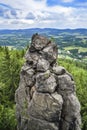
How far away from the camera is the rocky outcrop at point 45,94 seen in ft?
161

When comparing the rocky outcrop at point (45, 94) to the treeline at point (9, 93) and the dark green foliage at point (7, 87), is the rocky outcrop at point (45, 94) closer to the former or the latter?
the treeline at point (9, 93)

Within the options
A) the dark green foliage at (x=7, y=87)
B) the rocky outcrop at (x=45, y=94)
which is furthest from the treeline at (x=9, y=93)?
the rocky outcrop at (x=45, y=94)

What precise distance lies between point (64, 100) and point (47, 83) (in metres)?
3.85

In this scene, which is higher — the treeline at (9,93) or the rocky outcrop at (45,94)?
the rocky outcrop at (45,94)

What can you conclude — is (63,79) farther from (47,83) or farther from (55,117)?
(55,117)

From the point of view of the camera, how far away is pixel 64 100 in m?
50.1

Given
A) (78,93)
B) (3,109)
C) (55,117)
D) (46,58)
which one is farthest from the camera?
(78,93)

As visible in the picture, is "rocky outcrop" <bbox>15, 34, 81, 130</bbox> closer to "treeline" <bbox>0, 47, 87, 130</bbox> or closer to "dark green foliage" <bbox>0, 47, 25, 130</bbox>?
"treeline" <bbox>0, 47, 87, 130</bbox>

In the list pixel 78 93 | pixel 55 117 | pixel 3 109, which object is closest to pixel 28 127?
pixel 55 117

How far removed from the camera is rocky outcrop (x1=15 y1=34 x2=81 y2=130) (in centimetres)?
4903

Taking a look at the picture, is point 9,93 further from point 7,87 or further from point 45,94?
point 45,94

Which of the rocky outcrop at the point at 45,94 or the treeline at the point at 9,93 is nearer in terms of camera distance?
the rocky outcrop at the point at 45,94

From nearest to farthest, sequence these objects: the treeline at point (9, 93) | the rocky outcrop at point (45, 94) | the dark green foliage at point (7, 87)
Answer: the rocky outcrop at point (45, 94)
the treeline at point (9, 93)
the dark green foliage at point (7, 87)

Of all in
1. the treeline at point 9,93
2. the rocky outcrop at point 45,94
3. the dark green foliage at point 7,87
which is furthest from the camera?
the dark green foliage at point 7,87
